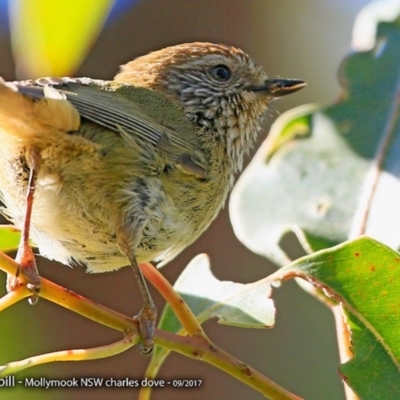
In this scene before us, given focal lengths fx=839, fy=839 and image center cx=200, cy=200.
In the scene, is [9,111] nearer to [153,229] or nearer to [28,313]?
[153,229]

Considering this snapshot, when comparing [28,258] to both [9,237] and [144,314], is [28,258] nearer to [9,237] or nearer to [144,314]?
[144,314]

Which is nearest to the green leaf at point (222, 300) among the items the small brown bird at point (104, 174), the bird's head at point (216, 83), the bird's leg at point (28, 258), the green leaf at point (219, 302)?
the green leaf at point (219, 302)

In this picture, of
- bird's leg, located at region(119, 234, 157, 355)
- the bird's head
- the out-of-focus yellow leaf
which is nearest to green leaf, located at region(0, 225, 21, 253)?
bird's leg, located at region(119, 234, 157, 355)

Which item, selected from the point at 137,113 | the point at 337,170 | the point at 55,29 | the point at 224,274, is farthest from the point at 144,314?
the point at 224,274

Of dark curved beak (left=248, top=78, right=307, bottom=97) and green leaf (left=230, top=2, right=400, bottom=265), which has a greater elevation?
dark curved beak (left=248, top=78, right=307, bottom=97)

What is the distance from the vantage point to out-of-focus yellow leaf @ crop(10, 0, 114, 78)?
2.37m

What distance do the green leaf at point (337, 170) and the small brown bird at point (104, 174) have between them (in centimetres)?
24

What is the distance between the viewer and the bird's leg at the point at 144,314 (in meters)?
2.56

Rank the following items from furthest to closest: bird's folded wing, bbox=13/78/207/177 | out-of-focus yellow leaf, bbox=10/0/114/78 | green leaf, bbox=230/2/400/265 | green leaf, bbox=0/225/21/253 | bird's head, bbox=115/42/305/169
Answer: bird's head, bbox=115/42/305/169, green leaf, bbox=230/2/400/265, green leaf, bbox=0/225/21/253, bird's folded wing, bbox=13/78/207/177, out-of-focus yellow leaf, bbox=10/0/114/78

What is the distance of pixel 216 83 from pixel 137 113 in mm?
887

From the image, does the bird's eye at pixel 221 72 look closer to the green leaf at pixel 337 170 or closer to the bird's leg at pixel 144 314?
the green leaf at pixel 337 170

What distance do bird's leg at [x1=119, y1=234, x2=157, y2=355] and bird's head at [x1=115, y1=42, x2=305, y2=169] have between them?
1.02 metres

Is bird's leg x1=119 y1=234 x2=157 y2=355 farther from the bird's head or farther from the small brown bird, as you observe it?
the bird's head

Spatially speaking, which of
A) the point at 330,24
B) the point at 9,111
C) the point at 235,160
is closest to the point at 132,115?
the point at 9,111
